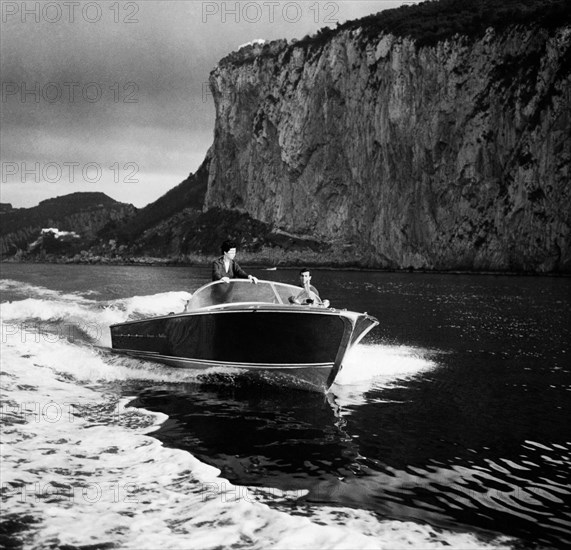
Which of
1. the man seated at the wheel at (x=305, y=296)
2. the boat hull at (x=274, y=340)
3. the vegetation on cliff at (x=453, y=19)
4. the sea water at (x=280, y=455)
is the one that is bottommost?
the sea water at (x=280, y=455)

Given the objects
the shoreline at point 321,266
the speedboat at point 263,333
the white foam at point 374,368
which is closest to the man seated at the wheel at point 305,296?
the speedboat at point 263,333

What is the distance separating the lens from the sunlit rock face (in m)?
80.1

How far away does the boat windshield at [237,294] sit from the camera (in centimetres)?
1221

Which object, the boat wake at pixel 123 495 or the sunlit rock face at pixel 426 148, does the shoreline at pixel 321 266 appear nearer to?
the sunlit rock face at pixel 426 148

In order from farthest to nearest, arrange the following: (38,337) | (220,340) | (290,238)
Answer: (290,238) < (38,337) < (220,340)

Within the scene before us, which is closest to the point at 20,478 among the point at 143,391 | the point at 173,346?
the point at 143,391

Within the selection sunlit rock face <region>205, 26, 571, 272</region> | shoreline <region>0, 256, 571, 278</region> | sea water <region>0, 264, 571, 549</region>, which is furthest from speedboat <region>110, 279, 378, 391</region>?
sunlit rock face <region>205, 26, 571, 272</region>

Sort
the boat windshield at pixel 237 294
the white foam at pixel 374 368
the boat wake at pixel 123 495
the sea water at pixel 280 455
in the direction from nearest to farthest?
the boat wake at pixel 123 495, the sea water at pixel 280 455, the white foam at pixel 374 368, the boat windshield at pixel 237 294

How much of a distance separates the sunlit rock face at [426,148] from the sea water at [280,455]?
2922 inches

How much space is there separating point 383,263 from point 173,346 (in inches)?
3635

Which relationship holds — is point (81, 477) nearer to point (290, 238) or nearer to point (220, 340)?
point (220, 340)

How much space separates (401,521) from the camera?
5.44 metres

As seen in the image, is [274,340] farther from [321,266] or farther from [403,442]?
[321,266]

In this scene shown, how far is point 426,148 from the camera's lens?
92938 mm
